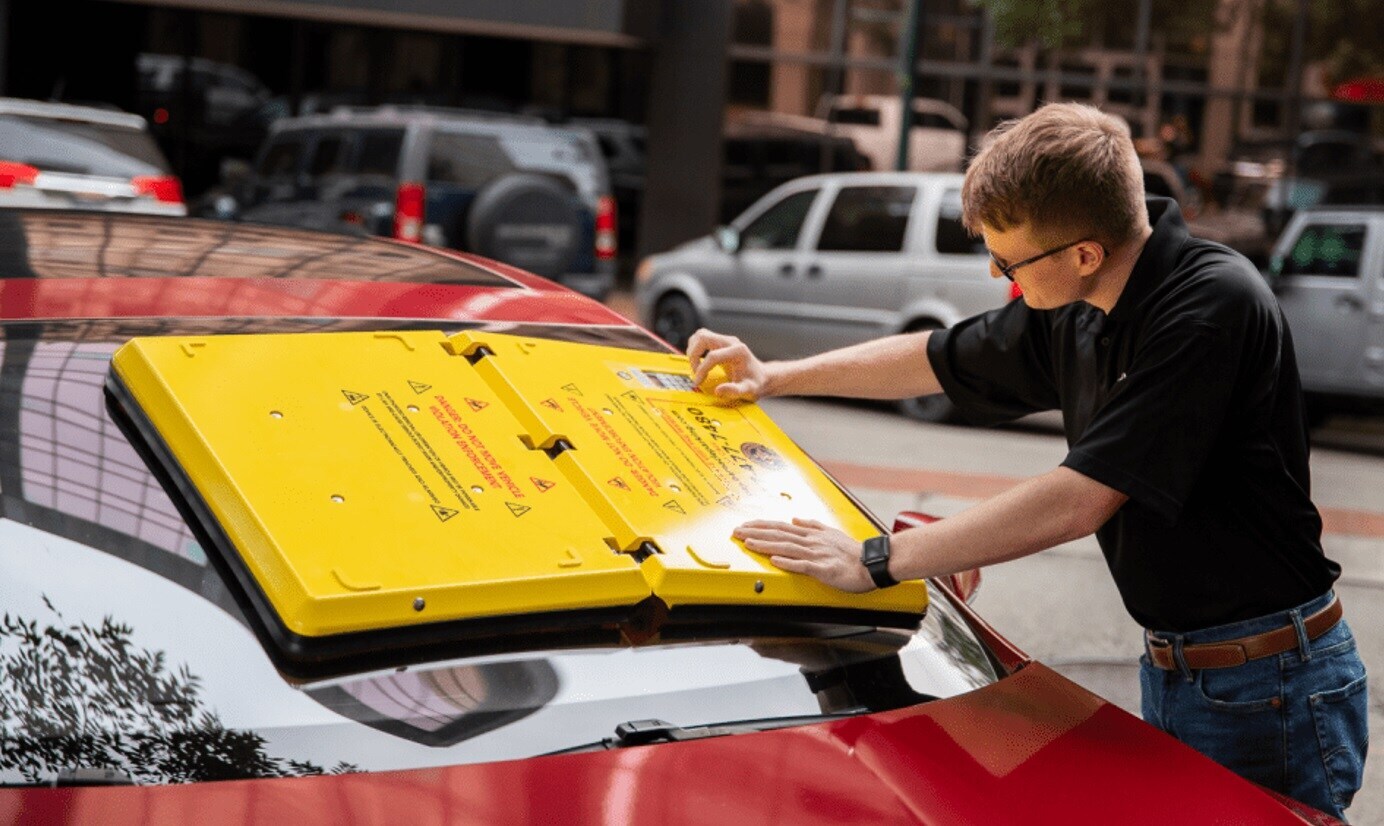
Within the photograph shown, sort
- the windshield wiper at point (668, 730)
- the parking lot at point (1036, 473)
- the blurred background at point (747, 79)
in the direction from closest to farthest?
the windshield wiper at point (668, 730) < the parking lot at point (1036, 473) < the blurred background at point (747, 79)

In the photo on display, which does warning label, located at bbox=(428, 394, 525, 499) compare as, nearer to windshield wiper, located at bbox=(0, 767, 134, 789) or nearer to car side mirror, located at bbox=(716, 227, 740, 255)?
windshield wiper, located at bbox=(0, 767, 134, 789)

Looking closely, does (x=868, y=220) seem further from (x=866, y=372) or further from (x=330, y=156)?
(x=866, y=372)

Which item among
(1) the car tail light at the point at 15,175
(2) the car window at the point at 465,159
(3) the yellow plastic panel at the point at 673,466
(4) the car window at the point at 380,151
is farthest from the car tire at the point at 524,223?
(3) the yellow plastic panel at the point at 673,466

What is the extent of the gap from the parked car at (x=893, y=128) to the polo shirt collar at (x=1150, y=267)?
16586 mm

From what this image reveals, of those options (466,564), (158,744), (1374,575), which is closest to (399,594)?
(466,564)

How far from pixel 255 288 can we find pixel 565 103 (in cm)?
1947

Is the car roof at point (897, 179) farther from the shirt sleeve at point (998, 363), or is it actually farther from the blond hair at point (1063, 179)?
the blond hair at point (1063, 179)

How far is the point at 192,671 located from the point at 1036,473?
321 inches

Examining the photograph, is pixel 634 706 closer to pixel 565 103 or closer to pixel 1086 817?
pixel 1086 817

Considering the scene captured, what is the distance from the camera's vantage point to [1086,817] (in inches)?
70.7

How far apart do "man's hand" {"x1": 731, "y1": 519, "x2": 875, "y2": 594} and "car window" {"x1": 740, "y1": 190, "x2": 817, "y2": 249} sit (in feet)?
34.5

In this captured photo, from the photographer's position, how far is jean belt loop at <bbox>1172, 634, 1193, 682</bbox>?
95.7 inches

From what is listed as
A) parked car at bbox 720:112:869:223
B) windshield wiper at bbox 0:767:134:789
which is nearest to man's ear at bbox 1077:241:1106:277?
windshield wiper at bbox 0:767:134:789

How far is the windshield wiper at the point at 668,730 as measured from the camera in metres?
1.82
